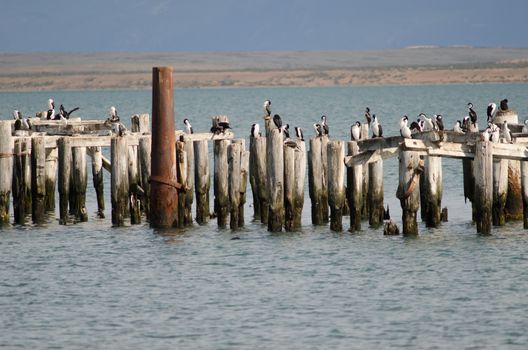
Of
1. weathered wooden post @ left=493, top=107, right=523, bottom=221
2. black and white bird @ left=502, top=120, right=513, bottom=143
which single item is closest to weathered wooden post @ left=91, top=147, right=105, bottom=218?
black and white bird @ left=502, top=120, right=513, bottom=143

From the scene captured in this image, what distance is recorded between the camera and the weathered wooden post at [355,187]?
83.6 feet

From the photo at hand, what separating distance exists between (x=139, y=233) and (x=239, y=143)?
290 cm

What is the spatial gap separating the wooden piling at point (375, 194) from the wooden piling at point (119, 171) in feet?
15.5

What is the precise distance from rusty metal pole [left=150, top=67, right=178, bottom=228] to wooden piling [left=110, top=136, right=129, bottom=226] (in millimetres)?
676

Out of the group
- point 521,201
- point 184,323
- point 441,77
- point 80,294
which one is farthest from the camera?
point 441,77

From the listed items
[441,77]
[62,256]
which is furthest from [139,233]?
[441,77]

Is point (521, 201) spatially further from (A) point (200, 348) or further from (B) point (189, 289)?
(A) point (200, 348)

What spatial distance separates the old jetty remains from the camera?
80.5 ft

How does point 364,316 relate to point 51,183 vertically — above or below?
below

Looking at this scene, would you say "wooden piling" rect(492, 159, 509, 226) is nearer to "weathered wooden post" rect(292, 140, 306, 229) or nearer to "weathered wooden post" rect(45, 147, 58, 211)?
"weathered wooden post" rect(292, 140, 306, 229)

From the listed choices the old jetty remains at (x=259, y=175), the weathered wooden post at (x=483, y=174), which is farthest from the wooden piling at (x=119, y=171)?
the weathered wooden post at (x=483, y=174)

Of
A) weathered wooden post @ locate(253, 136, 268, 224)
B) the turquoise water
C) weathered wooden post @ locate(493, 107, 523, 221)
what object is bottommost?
the turquoise water

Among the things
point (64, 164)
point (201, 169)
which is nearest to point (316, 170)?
point (201, 169)

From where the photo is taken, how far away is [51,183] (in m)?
29.2
